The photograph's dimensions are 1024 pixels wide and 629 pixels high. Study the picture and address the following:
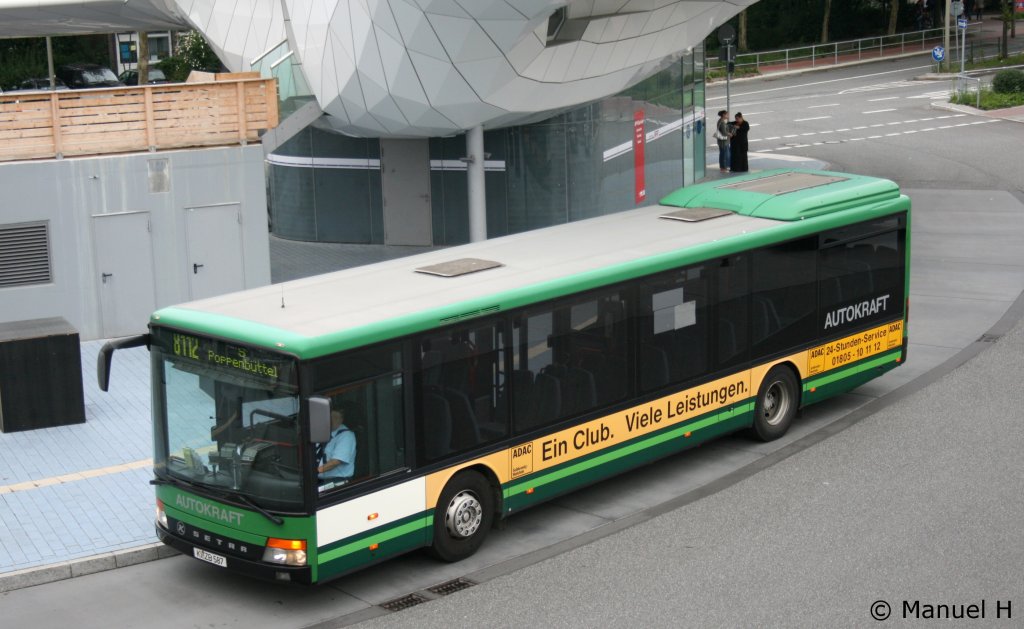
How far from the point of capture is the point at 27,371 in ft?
48.1

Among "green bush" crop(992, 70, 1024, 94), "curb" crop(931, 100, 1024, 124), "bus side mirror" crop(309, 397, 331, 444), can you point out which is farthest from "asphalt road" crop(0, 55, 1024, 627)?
"green bush" crop(992, 70, 1024, 94)

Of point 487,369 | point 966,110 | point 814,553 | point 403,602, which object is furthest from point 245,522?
point 966,110

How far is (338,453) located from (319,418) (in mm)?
681

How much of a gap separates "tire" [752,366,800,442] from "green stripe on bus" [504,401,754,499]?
21 cm

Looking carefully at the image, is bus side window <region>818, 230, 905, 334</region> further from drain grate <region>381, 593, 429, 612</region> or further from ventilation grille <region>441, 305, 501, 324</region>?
drain grate <region>381, 593, 429, 612</region>

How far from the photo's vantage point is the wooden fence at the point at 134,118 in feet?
59.3

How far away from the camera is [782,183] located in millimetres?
14703

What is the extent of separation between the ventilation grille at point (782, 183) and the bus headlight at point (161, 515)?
23.2 ft

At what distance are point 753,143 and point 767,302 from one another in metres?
25.3

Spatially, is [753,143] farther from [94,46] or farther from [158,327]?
[94,46]

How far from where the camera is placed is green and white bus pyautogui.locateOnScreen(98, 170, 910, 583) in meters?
9.51

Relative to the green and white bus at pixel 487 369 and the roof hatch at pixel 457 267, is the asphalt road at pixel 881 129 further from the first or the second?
the roof hatch at pixel 457 267

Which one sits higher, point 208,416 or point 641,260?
point 641,260

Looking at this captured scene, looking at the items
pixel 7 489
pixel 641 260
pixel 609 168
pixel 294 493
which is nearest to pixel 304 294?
pixel 294 493
